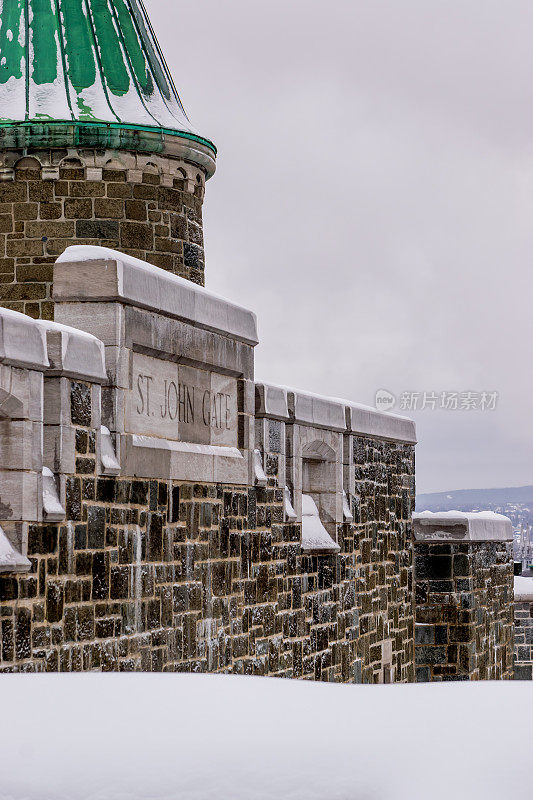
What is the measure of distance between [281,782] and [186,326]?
24.0ft

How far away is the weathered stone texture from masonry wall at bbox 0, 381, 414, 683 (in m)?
0.01

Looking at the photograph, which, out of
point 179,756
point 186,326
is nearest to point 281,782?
point 179,756

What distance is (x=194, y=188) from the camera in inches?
624

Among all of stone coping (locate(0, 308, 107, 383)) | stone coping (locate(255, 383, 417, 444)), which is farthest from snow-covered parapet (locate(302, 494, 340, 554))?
stone coping (locate(0, 308, 107, 383))

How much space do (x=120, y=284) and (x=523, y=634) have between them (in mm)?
15938

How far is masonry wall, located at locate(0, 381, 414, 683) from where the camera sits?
7113mm

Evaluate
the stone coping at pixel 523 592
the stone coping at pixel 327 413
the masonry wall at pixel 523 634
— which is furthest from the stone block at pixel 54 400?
the stone coping at pixel 523 592

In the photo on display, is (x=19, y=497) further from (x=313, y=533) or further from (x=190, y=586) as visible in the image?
(x=313, y=533)

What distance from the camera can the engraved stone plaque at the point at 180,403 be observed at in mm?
8422

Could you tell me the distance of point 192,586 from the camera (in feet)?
29.9

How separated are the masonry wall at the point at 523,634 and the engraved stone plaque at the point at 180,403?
1322 centimetres

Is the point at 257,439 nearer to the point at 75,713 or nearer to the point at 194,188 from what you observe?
the point at 194,188

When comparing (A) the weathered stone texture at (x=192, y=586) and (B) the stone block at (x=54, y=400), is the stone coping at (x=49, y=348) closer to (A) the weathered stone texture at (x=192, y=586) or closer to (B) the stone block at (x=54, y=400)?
(B) the stone block at (x=54, y=400)

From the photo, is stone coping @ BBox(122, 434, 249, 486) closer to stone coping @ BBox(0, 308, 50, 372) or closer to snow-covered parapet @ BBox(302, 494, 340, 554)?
stone coping @ BBox(0, 308, 50, 372)
